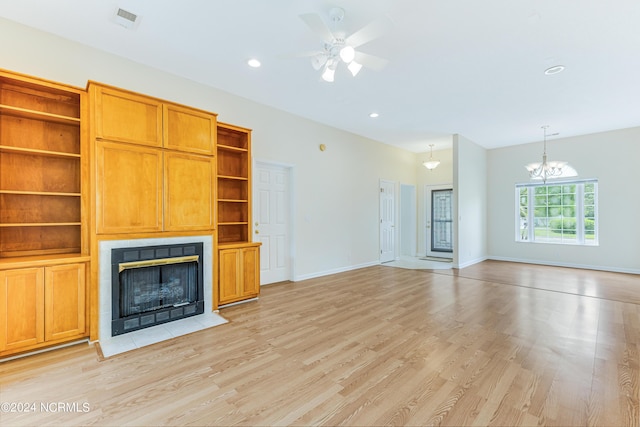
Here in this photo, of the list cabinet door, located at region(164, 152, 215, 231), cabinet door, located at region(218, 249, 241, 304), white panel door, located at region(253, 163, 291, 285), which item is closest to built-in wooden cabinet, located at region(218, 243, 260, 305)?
cabinet door, located at region(218, 249, 241, 304)

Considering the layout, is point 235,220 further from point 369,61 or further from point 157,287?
point 369,61

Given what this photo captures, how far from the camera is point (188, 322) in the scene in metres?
3.25

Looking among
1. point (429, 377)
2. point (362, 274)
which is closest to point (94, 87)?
point (429, 377)

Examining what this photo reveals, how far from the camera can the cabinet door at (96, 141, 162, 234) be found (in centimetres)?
285

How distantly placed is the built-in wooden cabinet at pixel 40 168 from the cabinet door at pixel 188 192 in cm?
80

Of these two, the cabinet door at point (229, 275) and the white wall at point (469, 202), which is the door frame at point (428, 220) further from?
the cabinet door at point (229, 275)

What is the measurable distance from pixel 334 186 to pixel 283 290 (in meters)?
2.42

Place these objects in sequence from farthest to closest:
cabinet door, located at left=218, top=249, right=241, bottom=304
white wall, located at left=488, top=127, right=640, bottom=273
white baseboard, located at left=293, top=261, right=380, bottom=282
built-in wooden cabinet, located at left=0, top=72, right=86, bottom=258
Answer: white wall, located at left=488, top=127, right=640, bottom=273
white baseboard, located at left=293, top=261, right=380, bottom=282
cabinet door, located at left=218, top=249, right=241, bottom=304
built-in wooden cabinet, located at left=0, top=72, right=86, bottom=258

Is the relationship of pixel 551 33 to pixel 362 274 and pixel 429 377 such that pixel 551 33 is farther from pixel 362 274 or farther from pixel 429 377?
pixel 362 274

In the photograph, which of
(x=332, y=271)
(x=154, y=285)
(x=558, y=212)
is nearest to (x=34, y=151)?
(x=154, y=285)

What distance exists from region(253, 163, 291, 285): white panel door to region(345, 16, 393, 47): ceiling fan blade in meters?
2.85

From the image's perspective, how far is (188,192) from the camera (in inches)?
135

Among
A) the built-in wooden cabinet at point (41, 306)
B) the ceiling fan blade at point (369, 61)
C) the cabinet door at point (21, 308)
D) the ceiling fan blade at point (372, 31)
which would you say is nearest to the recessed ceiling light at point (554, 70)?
the ceiling fan blade at point (369, 61)

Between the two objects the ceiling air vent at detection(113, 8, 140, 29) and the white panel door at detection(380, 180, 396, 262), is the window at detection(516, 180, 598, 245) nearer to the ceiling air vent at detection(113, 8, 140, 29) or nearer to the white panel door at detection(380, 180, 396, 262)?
the white panel door at detection(380, 180, 396, 262)
